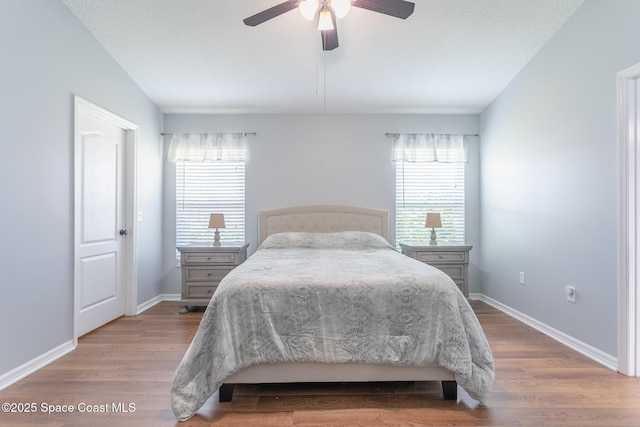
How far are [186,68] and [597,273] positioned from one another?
424 cm

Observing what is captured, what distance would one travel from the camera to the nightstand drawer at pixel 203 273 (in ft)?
13.5

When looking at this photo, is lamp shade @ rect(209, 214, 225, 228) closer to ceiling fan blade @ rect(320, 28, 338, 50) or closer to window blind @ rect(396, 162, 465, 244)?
window blind @ rect(396, 162, 465, 244)

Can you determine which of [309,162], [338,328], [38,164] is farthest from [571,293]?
[38,164]

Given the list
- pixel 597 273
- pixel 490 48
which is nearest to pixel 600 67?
pixel 490 48

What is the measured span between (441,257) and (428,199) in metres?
0.86

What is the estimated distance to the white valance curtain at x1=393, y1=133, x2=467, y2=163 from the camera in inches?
180

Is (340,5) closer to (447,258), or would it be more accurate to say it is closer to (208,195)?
(447,258)

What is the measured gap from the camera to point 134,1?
9.36 feet

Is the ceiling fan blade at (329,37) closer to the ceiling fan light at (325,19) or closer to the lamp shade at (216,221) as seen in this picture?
the ceiling fan light at (325,19)

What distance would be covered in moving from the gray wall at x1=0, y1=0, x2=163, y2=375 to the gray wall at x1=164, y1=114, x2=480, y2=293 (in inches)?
65.4

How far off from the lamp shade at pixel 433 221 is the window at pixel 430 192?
0.31 m

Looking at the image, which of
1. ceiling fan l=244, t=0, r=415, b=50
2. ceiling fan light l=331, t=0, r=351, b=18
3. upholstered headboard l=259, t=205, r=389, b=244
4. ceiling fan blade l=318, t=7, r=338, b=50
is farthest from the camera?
upholstered headboard l=259, t=205, r=389, b=244

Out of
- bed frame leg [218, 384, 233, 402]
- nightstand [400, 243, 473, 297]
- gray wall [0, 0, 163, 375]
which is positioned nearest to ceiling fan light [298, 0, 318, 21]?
gray wall [0, 0, 163, 375]

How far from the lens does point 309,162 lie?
4.61 meters
